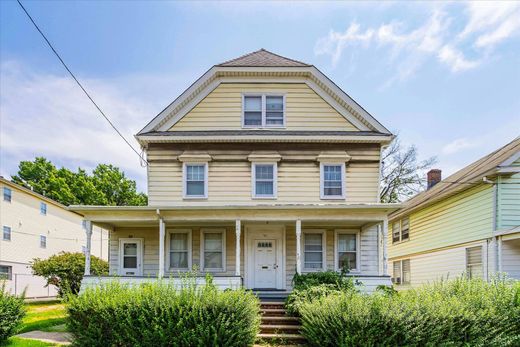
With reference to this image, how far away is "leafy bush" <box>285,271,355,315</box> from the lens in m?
12.1

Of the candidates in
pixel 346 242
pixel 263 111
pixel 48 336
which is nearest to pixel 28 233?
pixel 48 336

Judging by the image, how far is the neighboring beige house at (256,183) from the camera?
1614cm

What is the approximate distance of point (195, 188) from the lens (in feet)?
53.7

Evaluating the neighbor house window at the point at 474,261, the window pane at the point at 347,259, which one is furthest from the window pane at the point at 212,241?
the neighbor house window at the point at 474,261

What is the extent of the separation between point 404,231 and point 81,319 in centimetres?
1802

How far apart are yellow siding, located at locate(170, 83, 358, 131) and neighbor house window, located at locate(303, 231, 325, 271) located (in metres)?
3.89

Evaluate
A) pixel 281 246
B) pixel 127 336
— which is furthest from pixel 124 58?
pixel 127 336

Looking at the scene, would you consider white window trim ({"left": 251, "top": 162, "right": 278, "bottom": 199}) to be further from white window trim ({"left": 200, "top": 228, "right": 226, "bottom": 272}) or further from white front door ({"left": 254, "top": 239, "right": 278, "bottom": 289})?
white window trim ({"left": 200, "top": 228, "right": 226, "bottom": 272})

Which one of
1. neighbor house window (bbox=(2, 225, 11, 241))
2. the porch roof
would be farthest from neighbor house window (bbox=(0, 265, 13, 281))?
the porch roof

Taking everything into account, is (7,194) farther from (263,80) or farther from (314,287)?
(314,287)

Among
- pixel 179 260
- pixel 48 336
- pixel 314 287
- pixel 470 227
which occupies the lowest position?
pixel 48 336

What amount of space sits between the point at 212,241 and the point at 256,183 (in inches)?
102

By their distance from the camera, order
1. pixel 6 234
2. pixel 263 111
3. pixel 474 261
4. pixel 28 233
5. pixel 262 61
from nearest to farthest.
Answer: pixel 474 261
pixel 263 111
pixel 262 61
pixel 6 234
pixel 28 233

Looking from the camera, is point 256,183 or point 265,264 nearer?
point 265,264
